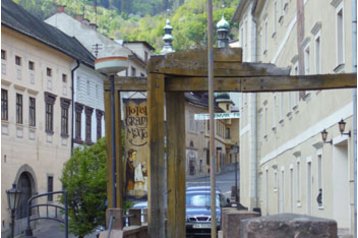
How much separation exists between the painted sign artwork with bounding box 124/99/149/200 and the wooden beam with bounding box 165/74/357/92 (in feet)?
2.63

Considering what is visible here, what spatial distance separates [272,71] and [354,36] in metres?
6.44

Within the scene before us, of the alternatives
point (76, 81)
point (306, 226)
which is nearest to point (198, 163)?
point (76, 81)

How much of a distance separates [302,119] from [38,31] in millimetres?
25668

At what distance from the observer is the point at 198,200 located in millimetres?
25828

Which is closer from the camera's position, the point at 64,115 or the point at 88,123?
the point at 64,115

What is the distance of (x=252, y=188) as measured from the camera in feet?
158

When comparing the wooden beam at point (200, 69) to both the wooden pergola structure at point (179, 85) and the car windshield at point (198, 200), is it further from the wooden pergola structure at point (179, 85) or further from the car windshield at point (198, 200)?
the car windshield at point (198, 200)

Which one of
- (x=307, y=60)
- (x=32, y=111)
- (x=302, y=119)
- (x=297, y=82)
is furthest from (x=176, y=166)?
(x=32, y=111)

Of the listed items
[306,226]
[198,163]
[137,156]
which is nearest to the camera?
[306,226]

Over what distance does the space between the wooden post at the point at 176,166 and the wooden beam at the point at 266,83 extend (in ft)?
1.25

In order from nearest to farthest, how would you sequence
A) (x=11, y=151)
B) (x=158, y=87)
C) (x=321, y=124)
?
1. (x=158, y=87)
2. (x=321, y=124)
3. (x=11, y=151)

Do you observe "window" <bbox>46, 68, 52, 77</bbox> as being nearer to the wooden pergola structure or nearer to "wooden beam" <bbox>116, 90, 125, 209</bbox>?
"wooden beam" <bbox>116, 90, 125, 209</bbox>

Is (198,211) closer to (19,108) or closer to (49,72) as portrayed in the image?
(19,108)

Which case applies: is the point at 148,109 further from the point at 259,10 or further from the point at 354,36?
the point at 259,10
